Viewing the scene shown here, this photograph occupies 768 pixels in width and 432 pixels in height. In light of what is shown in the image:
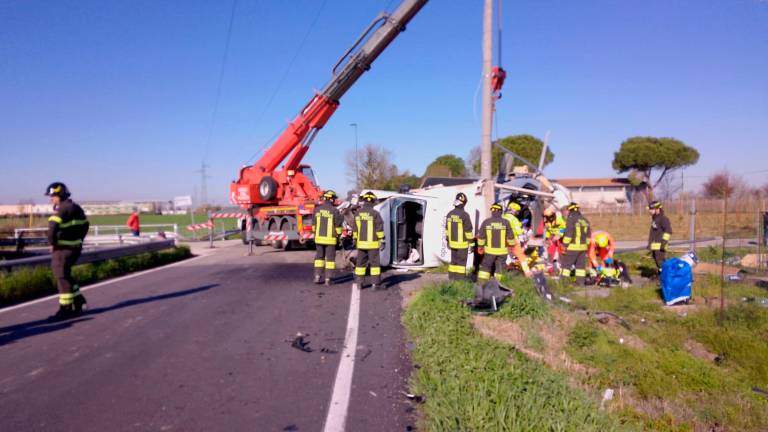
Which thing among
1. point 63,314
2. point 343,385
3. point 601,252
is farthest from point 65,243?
point 601,252

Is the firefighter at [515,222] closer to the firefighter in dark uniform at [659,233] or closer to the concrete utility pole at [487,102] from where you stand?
the concrete utility pole at [487,102]

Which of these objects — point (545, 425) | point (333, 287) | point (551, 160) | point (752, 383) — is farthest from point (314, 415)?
point (551, 160)

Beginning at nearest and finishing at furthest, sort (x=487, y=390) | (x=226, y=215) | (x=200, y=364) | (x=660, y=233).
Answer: (x=487, y=390), (x=200, y=364), (x=660, y=233), (x=226, y=215)

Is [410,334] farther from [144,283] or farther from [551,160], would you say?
[551,160]

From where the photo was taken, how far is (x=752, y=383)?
489 cm

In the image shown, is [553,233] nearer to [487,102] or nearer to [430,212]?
[430,212]

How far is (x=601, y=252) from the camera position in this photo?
9148 mm

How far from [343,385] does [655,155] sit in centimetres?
5139

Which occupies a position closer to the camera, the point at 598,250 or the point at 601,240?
the point at 601,240

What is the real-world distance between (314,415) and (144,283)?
296 inches

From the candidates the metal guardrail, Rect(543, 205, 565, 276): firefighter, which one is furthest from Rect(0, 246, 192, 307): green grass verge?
Rect(543, 205, 565, 276): firefighter

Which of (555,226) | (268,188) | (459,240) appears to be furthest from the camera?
(268,188)

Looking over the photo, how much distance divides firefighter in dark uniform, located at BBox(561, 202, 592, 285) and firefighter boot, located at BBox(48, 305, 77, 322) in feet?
26.7

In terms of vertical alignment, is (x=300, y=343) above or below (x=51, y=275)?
below
